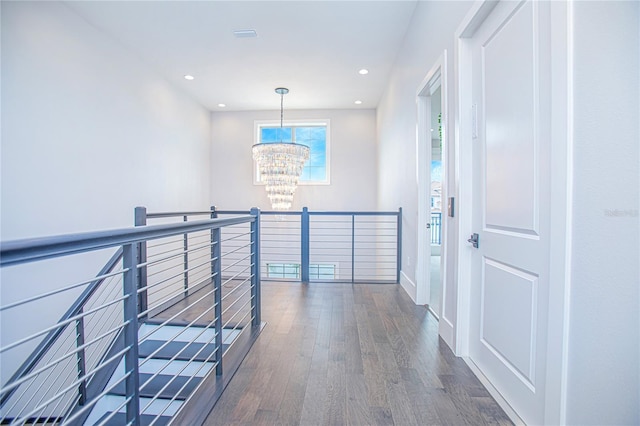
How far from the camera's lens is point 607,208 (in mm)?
1050

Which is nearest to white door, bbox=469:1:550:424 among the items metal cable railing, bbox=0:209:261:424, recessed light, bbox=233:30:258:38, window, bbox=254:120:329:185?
metal cable railing, bbox=0:209:261:424

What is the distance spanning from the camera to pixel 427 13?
2693mm

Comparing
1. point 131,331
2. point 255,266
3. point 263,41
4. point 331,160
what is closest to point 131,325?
point 131,331

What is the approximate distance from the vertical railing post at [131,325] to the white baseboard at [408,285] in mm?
2660

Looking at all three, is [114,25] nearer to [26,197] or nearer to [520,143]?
[26,197]

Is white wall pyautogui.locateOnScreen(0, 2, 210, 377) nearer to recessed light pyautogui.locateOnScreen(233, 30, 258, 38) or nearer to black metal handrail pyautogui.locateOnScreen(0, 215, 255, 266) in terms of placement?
recessed light pyautogui.locateOnScreen(233, 30, 258, 38)

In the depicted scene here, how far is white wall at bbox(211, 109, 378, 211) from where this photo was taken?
6352mm

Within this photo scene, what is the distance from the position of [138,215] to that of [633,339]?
3.20 meters

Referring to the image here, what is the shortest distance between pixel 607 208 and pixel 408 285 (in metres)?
2.60

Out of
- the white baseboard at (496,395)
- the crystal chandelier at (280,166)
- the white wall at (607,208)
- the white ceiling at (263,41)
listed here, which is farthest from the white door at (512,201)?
the crystal chandelier at (280,166)

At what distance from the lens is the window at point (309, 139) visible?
21.4ft

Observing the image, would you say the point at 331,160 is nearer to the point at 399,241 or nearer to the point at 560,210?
the point at 399,241

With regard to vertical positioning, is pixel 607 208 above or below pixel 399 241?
above

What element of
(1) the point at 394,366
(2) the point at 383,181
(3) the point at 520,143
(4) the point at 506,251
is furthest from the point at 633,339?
(2) the point at 383,181
